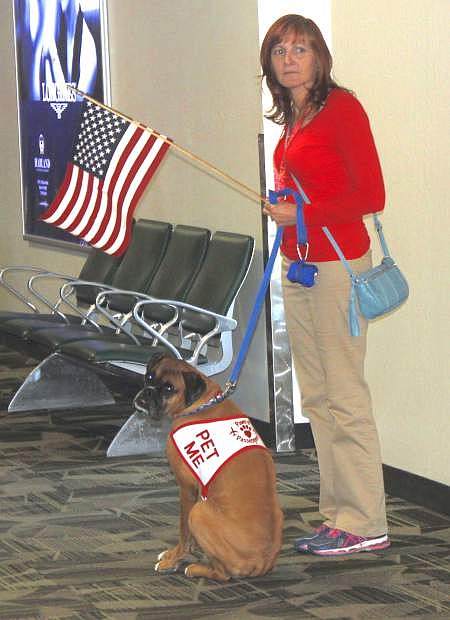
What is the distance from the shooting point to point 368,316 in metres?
4.25

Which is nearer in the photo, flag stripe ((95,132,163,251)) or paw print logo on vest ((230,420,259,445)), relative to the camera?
paw print logo on vest ((230,420,259,445))

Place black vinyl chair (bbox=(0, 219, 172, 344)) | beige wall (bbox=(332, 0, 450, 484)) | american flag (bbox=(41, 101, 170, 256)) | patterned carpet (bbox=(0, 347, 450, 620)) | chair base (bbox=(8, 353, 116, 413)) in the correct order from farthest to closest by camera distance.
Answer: chair base (bbox=(8, 353, 116, 413))
black vinyl chair (bbox=(0, 219, 172, 344))
american flag (bbox=(41, 101, 170, 256))
beige wall (bbox=(332, 0, 450, 484))
patterned carpet (bbox=(0, 347, 450, 620))

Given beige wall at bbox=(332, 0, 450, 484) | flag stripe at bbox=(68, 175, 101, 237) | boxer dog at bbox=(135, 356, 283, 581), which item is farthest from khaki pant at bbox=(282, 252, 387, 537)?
flag stripe at bbox=(68, 175, 101, 237)

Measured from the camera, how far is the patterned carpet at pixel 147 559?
3.93 m

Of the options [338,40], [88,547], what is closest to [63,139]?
[338,40]

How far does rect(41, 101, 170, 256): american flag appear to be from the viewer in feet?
16.7

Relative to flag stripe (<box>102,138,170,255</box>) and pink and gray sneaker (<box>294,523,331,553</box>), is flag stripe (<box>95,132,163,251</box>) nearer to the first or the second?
flag stripe (<box>102,138,170,255</box>)

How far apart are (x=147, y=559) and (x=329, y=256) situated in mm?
1281

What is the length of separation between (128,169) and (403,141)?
1166 millimetres

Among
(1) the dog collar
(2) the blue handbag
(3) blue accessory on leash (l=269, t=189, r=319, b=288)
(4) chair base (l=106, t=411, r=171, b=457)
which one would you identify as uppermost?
(3) blue accessory on leash (l=269, t=189, r=319, b=288)

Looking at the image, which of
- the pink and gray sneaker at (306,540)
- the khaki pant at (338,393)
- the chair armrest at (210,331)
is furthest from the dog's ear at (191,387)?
the chair armrest at (210,331)

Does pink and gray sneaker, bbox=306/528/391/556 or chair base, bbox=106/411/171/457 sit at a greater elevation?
pink and gray sneaker, bbox=306/528/391/556

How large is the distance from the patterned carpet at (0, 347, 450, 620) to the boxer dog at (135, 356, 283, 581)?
13cm

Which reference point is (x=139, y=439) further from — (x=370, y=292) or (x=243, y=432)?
(x=370, y=292)
